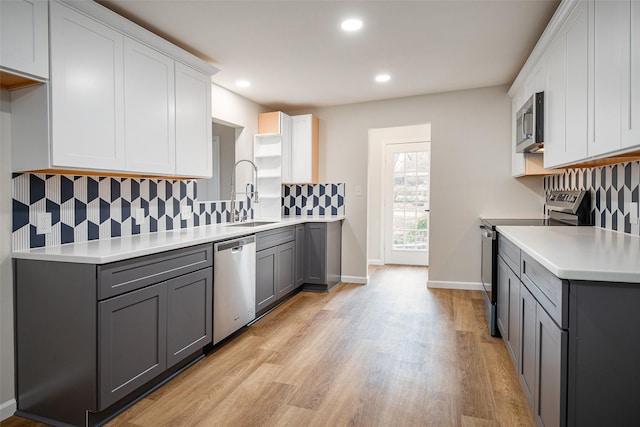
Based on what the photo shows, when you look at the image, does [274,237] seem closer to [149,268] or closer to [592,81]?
[149,268]

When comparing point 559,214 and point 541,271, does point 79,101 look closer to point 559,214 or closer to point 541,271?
point 541,271

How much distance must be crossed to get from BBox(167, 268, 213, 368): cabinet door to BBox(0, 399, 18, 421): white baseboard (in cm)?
77

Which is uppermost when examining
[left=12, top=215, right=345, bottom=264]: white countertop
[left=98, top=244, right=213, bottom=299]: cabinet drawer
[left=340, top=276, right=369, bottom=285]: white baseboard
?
[left=12, top=215, right=345, bottom=264]: white countertop

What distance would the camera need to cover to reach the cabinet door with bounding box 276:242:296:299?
3869 mm

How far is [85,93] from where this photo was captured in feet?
6.90

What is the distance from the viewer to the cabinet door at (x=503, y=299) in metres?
2.59

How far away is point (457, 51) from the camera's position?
3.15 meters

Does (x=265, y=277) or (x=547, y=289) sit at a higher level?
(x=547, y=289)

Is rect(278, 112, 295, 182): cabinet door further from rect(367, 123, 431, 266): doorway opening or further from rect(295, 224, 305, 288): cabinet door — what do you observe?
rect(367, 123, 431, 266): doorway opening

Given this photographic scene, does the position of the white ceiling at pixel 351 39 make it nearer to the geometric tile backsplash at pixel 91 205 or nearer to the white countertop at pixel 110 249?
the geometric tile backsplash at pixel 91 205

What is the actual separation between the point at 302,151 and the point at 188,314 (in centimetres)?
288

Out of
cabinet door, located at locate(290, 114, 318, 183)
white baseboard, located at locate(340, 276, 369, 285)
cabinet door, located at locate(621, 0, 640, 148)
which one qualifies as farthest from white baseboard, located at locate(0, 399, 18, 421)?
white baseboard, located at locate(340, 276, 369, 285)

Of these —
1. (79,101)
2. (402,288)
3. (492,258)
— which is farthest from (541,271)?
(402,288)

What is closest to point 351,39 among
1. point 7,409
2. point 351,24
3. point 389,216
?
point 351,24
